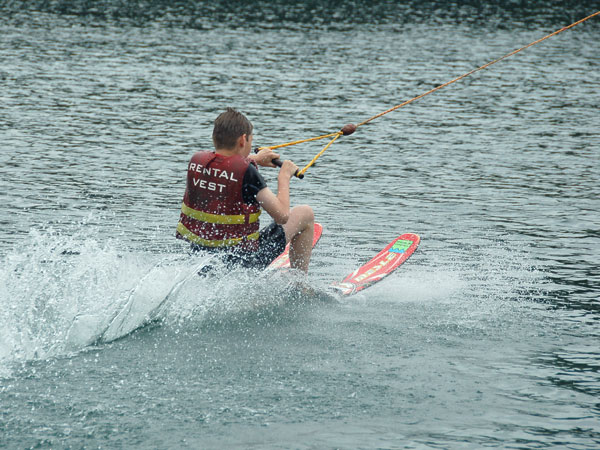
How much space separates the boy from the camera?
7.54 m

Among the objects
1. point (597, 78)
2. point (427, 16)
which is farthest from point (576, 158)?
point (427, 16)

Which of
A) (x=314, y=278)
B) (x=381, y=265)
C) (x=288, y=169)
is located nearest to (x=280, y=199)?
(x=288, y=169)

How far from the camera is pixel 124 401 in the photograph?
589cm

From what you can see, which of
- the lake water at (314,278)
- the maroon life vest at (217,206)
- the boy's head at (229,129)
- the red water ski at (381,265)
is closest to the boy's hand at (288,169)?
the maroon life vest at (217,206)

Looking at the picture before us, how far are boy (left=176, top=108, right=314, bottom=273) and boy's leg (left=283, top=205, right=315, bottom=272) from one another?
1.46ft

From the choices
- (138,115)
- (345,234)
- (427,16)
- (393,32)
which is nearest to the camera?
(345,234)

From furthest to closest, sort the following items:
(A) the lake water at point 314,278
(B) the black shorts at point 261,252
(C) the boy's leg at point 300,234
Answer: (C) the boy's leg at point 300,234, (B) the black shorts at point 261,252, (A) the lake water at point 314,278

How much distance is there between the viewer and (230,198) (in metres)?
7.61

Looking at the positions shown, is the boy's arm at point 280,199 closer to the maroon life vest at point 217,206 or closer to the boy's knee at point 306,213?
the maroon life vest at point 217,206

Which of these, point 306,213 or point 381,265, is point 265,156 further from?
point 381,265

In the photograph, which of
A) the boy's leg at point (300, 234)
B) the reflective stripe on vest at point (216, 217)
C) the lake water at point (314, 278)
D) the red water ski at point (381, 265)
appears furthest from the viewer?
the red water ski at point (381, 265)

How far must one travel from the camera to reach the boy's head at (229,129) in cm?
750

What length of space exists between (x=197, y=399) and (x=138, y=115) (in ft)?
49.4

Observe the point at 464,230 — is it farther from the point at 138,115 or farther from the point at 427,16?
the point at 427,16
